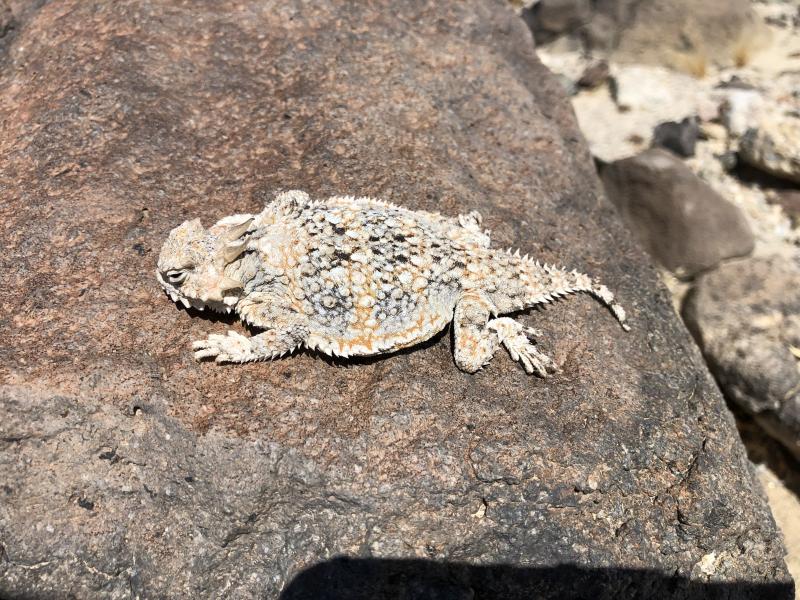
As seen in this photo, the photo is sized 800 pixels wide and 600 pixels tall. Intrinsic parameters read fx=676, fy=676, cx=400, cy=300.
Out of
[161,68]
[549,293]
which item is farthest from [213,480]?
[161,68]

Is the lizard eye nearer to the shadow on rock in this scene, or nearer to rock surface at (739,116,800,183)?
the shadow on rock

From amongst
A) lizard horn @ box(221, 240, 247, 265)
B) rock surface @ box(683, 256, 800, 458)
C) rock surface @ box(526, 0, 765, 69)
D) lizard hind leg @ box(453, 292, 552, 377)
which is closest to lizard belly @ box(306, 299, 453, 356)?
lizard hind leg @ box(453, 292, 552, 377)

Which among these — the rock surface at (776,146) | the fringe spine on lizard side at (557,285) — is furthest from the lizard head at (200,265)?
the rock surface at (776,146)

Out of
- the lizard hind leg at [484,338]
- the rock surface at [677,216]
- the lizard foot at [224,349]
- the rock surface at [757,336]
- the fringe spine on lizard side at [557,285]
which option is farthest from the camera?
the rock surface at [677,216]

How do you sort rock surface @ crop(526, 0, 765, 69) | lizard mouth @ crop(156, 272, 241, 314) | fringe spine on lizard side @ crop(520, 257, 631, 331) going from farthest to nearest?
1. rock surface @ crop(526, 0, 765, 69)
2. fringe spine on lizard side @ crop(520, 257, 631, 331)
3. lizard mouth @ crop(156, 272, 241, 314)

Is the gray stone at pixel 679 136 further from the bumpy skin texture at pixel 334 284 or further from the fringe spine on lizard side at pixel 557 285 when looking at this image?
the bumpy skin texture at pixel 334 284

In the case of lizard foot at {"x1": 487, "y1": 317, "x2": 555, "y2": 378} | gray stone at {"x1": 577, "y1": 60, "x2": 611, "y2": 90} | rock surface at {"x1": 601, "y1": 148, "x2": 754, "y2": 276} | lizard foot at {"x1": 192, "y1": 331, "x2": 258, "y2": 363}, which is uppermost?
lizard foot at {"x1": 192, "y1": 331, "x2": 258, "y2": 363}

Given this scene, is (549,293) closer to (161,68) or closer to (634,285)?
(634,285)
